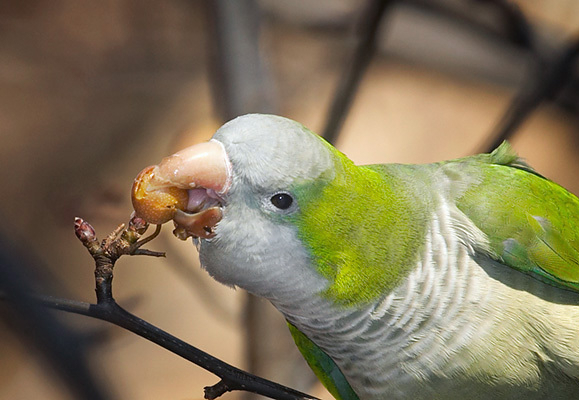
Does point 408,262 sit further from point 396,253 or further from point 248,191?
point 248,191

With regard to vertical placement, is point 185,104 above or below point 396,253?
below

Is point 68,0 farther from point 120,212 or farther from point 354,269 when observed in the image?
point 354,269

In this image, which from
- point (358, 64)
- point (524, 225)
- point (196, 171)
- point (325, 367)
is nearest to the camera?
point (196, 171)

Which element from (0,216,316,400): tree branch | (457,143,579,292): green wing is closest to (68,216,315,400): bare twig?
(0,216,316,400): tree branch

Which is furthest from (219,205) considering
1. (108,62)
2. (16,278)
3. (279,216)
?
(108,62)

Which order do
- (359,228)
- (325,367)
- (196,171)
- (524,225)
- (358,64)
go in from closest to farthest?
(196,171) < (359,228) < (524,225) < (325,367) < (358,64)

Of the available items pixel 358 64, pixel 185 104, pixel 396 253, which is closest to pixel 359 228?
pixel 396 253
